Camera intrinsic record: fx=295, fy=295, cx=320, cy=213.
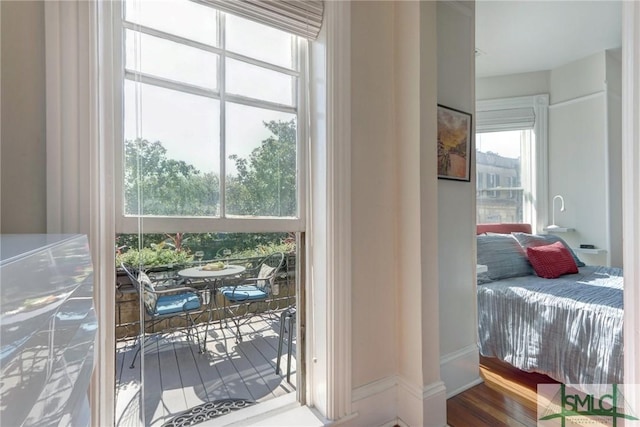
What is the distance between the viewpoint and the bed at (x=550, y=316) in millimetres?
1717

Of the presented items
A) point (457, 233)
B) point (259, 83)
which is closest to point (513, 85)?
point (457, 233)

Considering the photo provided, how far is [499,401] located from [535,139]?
350 cm

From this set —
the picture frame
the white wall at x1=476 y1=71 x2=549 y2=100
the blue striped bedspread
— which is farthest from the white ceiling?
the blue striped bedspread

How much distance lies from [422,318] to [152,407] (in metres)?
1.27

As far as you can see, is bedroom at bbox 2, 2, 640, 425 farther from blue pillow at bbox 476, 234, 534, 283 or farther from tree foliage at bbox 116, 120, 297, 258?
blue pillow at bbox 476, 234, 534, 283

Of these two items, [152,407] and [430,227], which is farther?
[430,227]

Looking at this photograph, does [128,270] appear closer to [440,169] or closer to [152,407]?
[152,407]

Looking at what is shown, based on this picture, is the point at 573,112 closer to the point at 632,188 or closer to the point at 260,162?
the point at 632,188

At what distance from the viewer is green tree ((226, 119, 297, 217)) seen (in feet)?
4.37

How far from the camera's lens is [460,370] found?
1.92m

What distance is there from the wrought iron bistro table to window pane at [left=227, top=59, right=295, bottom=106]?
799mm

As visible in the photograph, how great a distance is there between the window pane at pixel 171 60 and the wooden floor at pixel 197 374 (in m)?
1.08

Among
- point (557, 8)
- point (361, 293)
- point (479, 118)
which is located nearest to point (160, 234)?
point (361, 293)

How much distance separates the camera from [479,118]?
3.95 meters
